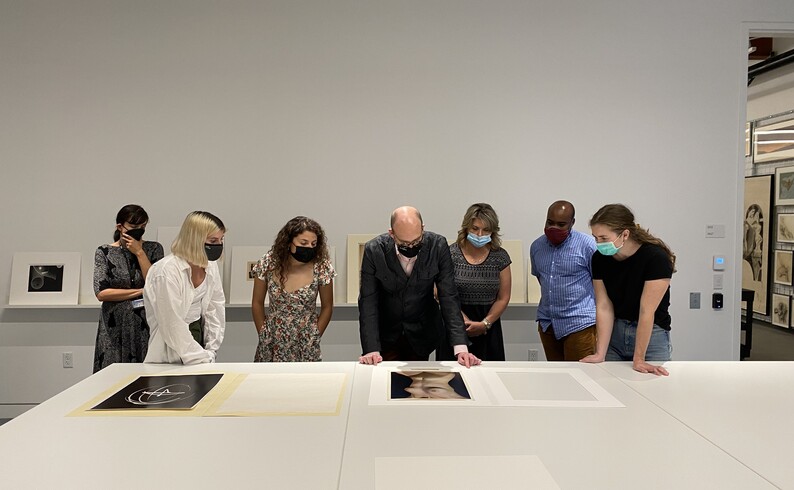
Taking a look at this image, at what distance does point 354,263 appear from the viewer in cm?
448

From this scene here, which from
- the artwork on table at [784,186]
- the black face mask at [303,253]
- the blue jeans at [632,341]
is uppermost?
the artwork on table at [784,186]

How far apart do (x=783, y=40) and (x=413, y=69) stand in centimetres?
440

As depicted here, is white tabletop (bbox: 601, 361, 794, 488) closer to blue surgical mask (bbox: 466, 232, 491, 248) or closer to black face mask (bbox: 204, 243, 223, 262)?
blue surgical mask (bbox: 466, 232, 491, 248)

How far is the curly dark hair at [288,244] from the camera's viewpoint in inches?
124

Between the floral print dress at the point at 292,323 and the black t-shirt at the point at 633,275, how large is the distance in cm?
137

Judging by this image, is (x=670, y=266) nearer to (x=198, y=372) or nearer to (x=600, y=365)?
(x=600, y=365)

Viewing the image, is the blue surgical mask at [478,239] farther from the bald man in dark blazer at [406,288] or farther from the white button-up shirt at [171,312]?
the white button-up shirt at [171,312]

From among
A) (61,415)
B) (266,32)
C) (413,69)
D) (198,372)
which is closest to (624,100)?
(413,69)

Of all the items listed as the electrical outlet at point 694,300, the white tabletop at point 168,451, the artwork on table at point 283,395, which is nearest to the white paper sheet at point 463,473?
the white tabletop at point 168,451

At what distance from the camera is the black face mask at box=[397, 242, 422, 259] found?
2986 millimetres

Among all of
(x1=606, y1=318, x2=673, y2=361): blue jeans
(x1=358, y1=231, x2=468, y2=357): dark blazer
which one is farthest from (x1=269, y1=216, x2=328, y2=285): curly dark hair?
(x1=606, y1=318, x2=673, y2=361): blue jeans

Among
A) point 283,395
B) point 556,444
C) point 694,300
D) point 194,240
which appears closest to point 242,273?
point 194,240

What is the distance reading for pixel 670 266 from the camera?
2662mm

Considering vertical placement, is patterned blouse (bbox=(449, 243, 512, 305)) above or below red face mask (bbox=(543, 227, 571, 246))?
below
